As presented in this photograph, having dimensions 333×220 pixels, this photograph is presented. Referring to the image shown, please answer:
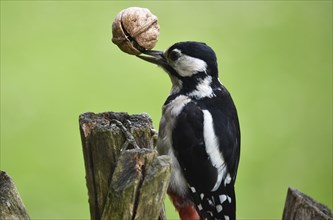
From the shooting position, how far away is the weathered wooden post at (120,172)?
7.16 ft

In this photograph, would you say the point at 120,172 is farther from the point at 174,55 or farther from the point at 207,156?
the point at 174,55

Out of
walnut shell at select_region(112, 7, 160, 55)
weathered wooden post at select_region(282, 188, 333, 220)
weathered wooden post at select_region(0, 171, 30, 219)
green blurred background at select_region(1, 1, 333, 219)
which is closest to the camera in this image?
weathered wooden post at select_region(0, 171, 30, 219)

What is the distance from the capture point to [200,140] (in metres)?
3.21

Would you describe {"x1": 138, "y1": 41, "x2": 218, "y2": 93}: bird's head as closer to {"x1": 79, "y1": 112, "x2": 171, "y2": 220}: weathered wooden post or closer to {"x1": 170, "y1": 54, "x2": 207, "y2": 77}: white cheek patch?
{"x1": 170, "y1": 54, "x2": 207, "y2": 77}: white cheek patch

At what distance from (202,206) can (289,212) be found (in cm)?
61

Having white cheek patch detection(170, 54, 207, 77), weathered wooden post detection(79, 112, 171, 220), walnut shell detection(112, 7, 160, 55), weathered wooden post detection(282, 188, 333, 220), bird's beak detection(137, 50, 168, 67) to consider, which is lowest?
weathered wooden post detection(282, 188, 333, 220)

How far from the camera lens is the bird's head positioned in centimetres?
331

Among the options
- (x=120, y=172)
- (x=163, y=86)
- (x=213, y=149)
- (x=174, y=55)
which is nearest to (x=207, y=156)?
(x=213, y=149)

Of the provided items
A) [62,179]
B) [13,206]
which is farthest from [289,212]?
[62,179]

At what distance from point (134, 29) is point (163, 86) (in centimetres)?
204

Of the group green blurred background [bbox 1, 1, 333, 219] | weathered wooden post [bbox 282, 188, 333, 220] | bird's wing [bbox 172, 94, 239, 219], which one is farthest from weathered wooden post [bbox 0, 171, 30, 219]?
green blurred background [bbox 1, 1, 333, 219]

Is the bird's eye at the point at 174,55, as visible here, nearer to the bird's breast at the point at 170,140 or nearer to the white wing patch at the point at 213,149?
the bird's breast at the point at 170,140

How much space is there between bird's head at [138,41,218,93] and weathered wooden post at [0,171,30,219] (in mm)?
1203

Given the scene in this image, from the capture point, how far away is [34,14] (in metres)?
5.66
